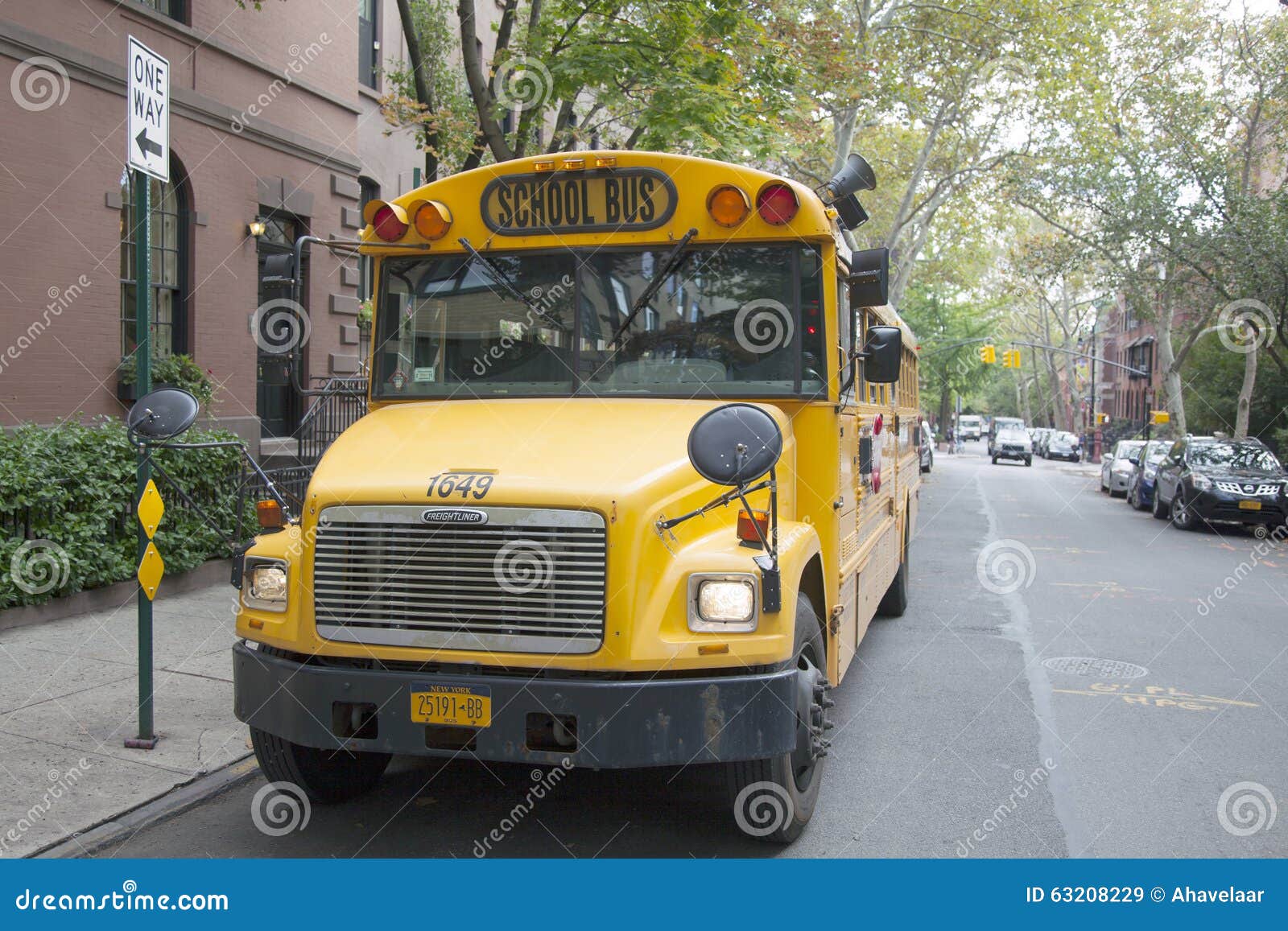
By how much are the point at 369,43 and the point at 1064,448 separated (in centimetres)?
5532

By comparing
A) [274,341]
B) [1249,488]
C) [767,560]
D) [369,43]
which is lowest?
[1249,488]

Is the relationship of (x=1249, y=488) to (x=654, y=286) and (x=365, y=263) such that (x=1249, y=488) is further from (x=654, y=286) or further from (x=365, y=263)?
(x=654, y=286)

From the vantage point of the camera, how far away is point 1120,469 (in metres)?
30.5

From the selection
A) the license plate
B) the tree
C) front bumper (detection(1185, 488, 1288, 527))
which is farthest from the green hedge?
front bumper (detection(1185, 488, 1288, 527))

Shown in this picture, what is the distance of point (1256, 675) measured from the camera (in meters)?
8.27

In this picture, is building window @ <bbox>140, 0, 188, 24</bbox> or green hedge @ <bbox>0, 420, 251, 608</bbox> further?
building window @ <bbox>140, 0, 188, 24</bbox>

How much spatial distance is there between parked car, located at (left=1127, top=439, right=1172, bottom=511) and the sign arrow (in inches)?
894

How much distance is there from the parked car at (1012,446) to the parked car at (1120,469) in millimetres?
21240

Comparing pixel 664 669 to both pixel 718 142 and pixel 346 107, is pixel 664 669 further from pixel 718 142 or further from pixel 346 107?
pixel 346 107

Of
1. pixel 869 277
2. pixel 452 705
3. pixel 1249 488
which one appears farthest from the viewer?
pixel 1249 488

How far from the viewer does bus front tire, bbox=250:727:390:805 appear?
486 centimetres

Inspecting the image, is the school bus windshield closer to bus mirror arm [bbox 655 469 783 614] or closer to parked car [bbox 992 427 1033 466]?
bus mirror arm [bbox 655 469 783 614]

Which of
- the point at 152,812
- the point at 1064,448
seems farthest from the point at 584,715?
the point at 1064,448

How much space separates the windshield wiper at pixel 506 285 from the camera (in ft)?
17.7
